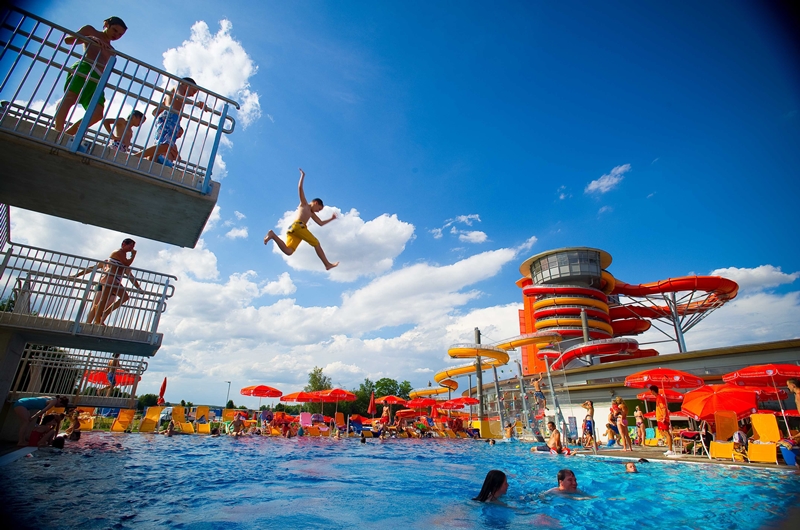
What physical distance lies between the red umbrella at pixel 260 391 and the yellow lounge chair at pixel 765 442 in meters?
24.3

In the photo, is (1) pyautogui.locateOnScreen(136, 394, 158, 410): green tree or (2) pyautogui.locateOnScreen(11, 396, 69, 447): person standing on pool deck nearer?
(2) pyautogui.locateOnScreen(11, 396, 69, 447): person standing on pool deck

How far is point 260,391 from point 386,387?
50.5 metres

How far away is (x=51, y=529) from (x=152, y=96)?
15.7ft

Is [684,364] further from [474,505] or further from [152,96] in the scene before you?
[152,96]

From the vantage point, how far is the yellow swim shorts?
27.2 feet

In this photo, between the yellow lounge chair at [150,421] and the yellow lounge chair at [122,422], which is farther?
the yellow lounge chair at [150,421]

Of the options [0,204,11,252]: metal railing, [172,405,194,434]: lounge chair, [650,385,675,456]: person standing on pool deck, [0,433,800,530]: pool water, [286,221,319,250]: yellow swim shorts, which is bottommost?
[0,433,800,530]: pool water

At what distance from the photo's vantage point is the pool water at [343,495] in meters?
5.09

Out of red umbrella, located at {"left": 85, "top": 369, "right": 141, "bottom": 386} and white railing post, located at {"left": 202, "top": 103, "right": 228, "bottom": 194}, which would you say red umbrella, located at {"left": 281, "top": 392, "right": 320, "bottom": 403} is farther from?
white railing post, located at {"left": 202, "top": 103, "right": 228, "bottom": 194}

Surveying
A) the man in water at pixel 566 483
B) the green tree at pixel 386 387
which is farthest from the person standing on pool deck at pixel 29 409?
the green tree at pixel 386 387

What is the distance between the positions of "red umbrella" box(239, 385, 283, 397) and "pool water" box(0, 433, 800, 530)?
1510cm

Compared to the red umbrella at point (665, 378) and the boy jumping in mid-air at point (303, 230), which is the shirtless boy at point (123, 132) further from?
the red umbrella at point (665, 378)

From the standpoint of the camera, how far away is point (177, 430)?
2072 centimetres

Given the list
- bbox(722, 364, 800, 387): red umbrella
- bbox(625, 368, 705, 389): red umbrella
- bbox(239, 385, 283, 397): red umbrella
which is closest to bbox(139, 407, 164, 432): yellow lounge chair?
bbox(239, 385, 283, 397): red umbrella
